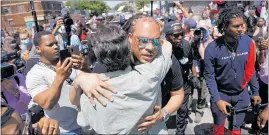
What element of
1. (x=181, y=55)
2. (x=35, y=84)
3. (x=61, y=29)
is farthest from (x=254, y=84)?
(x=61, y=29)

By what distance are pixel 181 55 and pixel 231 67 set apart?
2.83ft

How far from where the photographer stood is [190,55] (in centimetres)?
364

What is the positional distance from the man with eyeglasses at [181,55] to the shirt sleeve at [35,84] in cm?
175

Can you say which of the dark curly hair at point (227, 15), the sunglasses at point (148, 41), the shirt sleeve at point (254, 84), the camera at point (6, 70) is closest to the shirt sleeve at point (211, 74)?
the dark curly hair at point (227, 15)

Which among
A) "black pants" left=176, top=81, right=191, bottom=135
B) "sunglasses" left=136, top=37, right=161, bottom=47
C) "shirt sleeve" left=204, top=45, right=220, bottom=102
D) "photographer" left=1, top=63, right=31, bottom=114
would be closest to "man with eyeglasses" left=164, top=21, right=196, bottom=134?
"black pants" left=176, top=81, right=191, bottom=135

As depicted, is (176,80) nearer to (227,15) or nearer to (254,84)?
(227,15)

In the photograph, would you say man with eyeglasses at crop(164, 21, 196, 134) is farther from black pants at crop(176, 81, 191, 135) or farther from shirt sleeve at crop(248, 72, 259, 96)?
shirt sleeve at crop(248, 72, 259, 96)

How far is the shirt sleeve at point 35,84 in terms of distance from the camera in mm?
1868

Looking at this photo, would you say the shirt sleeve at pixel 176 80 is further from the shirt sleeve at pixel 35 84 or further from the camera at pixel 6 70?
the camera at pixel 6 70

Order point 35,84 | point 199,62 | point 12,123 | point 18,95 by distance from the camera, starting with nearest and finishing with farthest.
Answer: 1. point 12,123
2. point 35,84
3. point 18,95
4. point 199,62

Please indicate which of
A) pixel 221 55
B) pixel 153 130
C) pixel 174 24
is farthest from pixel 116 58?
pixel 174 24

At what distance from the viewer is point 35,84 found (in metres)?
1.90

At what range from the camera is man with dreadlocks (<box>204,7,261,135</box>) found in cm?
268

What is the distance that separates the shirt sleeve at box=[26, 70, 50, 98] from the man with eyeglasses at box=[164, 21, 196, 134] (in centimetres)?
175
